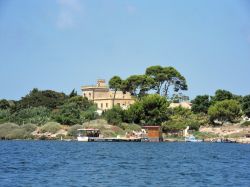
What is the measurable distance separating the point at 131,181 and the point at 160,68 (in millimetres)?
67432

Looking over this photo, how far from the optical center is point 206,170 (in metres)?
33.4

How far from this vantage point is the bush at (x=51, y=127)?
76562mm


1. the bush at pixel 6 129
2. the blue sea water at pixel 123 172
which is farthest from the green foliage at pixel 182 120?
the blue sea water at pixel 123 172

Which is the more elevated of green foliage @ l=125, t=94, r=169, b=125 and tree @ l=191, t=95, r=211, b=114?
tree @ l=191, t=95, r=211, b=114

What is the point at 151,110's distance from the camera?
75250 millimetres

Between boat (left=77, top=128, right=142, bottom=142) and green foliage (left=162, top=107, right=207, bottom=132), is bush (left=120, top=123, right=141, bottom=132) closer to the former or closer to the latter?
green foliage (left=162, top=107, right=207, bottom=132)

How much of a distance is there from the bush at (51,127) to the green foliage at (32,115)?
15.8 ft

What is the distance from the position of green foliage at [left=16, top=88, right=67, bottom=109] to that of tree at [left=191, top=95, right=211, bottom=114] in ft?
74.6

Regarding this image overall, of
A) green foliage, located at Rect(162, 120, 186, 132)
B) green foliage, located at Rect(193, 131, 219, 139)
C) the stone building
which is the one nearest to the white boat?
green foliage, located at Rect(162, 120, 186, 132)

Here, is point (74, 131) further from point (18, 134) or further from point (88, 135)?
point (18, 134)

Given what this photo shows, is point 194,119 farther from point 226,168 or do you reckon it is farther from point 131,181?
point 131,181

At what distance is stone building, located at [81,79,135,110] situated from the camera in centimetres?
10338

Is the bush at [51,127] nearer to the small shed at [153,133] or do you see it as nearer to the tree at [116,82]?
the small shed at [153,133]

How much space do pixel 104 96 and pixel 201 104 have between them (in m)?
22.8
